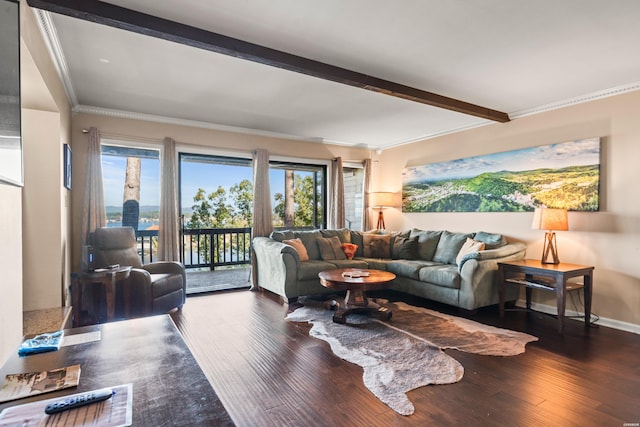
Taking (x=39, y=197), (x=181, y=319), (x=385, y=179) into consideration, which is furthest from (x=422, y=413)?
(x=385, y=179)

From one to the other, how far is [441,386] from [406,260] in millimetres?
2920

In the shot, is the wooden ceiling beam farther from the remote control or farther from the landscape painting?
the remote control

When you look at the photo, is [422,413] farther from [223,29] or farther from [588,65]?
[588,65]

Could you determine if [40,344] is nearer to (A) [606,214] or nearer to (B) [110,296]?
(B) [110,296]

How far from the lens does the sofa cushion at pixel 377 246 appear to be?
5.74 metres

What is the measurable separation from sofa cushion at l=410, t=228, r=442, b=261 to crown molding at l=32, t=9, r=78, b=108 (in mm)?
4866

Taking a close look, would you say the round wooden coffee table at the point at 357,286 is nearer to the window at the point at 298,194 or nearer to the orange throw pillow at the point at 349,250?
the orange throw pillow at the point at 349,250

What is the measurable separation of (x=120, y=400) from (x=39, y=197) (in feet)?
10.3

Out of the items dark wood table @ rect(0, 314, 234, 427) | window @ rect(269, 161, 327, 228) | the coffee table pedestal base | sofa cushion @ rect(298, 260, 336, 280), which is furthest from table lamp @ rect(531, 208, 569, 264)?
dark wood table @ rect(0, 314, 234, 427)

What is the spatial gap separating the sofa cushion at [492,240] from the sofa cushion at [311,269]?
2.08 meters

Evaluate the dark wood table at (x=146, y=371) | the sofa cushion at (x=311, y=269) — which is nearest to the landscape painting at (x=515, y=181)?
the sofa cushion at (x=311, y=269)

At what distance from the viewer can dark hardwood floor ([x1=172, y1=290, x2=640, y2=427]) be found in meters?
2.09

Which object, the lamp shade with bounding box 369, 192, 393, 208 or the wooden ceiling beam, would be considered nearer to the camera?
the wooden ceiling beam

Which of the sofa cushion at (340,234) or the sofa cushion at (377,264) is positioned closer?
the sofa cushion at (377,264)
